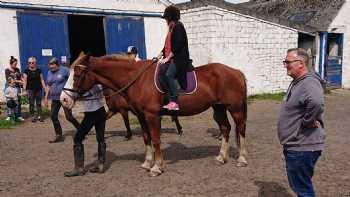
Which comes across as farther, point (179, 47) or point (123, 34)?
point (123, 34)

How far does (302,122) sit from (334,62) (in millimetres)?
16699

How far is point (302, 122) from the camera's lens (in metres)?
3.24

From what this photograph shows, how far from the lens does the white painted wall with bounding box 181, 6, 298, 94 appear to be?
14.0 metres

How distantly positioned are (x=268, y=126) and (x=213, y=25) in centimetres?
579

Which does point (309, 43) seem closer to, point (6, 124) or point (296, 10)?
point (296, 10)

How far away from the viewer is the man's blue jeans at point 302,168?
128 inches

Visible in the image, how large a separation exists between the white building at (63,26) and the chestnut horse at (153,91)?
7.65 metres

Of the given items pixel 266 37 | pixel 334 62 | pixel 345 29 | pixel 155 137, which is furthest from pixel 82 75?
pixel 345 29

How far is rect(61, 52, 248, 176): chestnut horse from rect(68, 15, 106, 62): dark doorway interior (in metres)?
13.4

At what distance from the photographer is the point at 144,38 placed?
15.0m

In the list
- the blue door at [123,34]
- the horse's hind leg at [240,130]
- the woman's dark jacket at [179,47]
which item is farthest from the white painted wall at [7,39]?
the horse's hind leg at [240,130]

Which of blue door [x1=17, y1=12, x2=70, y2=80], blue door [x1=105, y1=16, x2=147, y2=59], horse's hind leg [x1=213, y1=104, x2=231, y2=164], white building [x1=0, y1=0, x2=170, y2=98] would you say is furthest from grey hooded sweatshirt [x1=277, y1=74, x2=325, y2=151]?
blue door [x1=105, y1=16, x2=147, y2=59]

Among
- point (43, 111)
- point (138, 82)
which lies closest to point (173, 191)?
point (138, 82)

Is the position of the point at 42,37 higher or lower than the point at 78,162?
higher
